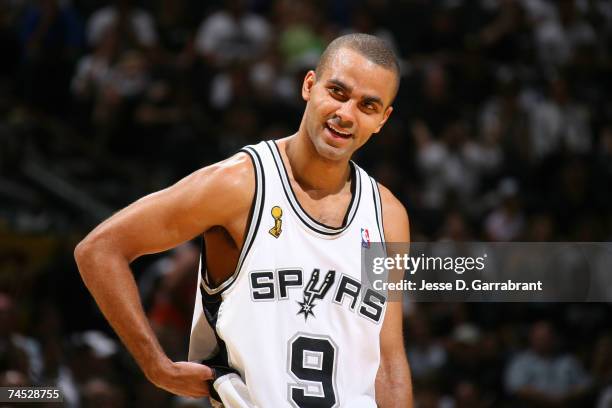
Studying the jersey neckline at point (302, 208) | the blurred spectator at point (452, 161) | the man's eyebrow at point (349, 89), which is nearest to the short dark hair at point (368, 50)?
the man's eyebrow at point (349, 89)

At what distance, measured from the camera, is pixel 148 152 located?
1120 centimetres

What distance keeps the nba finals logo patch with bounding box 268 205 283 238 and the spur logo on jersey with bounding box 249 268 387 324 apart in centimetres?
14

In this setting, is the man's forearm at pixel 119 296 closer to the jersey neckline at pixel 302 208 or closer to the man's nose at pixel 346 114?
the jersey neckline at pixel 302 208

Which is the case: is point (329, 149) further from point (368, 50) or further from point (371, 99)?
point (368, 50)


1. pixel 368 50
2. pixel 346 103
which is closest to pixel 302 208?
pixel 346 103

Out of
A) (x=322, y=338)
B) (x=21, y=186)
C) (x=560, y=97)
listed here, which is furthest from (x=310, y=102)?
(x=560, y=97)

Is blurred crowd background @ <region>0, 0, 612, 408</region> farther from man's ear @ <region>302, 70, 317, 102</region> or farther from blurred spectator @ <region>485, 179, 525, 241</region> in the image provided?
man's ear @ <region>302, 70, 317, 102</region>

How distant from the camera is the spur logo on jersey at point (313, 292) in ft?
13.1

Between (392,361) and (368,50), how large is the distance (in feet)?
4.27

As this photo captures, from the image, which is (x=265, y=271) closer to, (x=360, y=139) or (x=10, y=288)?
(x=360, y=139)

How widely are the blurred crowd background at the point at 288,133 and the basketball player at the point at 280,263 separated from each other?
3656 mm

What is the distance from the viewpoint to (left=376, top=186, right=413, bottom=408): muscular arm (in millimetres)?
4320

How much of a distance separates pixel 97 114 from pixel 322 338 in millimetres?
7639

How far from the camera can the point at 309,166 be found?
4.25 metres
